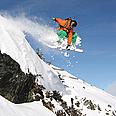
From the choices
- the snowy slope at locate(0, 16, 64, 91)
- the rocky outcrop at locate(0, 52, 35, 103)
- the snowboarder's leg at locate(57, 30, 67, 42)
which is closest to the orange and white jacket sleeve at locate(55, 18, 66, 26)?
the snowboarder's leg at locate(57, 30, 67, 42)

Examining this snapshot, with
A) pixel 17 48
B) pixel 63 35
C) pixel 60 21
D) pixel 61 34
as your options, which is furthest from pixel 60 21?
pixel 17 48

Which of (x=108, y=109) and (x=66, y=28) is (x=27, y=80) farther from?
(x=108, y=109)

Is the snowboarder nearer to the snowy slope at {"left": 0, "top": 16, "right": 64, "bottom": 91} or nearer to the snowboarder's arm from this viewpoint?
the snowboarder's arm

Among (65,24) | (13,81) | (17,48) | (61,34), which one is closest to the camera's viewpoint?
(13,81)

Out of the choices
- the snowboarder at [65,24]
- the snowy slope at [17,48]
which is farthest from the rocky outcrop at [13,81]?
the snowboarder at [65,24]

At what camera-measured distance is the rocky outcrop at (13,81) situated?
19.1m

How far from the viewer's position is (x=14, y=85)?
65.0ft

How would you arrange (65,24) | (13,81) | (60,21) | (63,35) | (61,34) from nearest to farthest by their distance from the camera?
1. (13,81)
2. (60,21)
3. (65,24)
4. (61,34)
5. (63,35)

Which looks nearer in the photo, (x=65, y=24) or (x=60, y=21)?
(x=60, y=21)

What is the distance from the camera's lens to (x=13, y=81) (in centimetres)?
1984

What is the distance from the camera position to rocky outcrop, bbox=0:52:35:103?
19109mm

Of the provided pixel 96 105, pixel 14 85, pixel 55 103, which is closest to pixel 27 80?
pixel 14 85

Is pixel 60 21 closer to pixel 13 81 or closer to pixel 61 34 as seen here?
pixel 61 34

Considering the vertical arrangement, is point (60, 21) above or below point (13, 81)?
above
